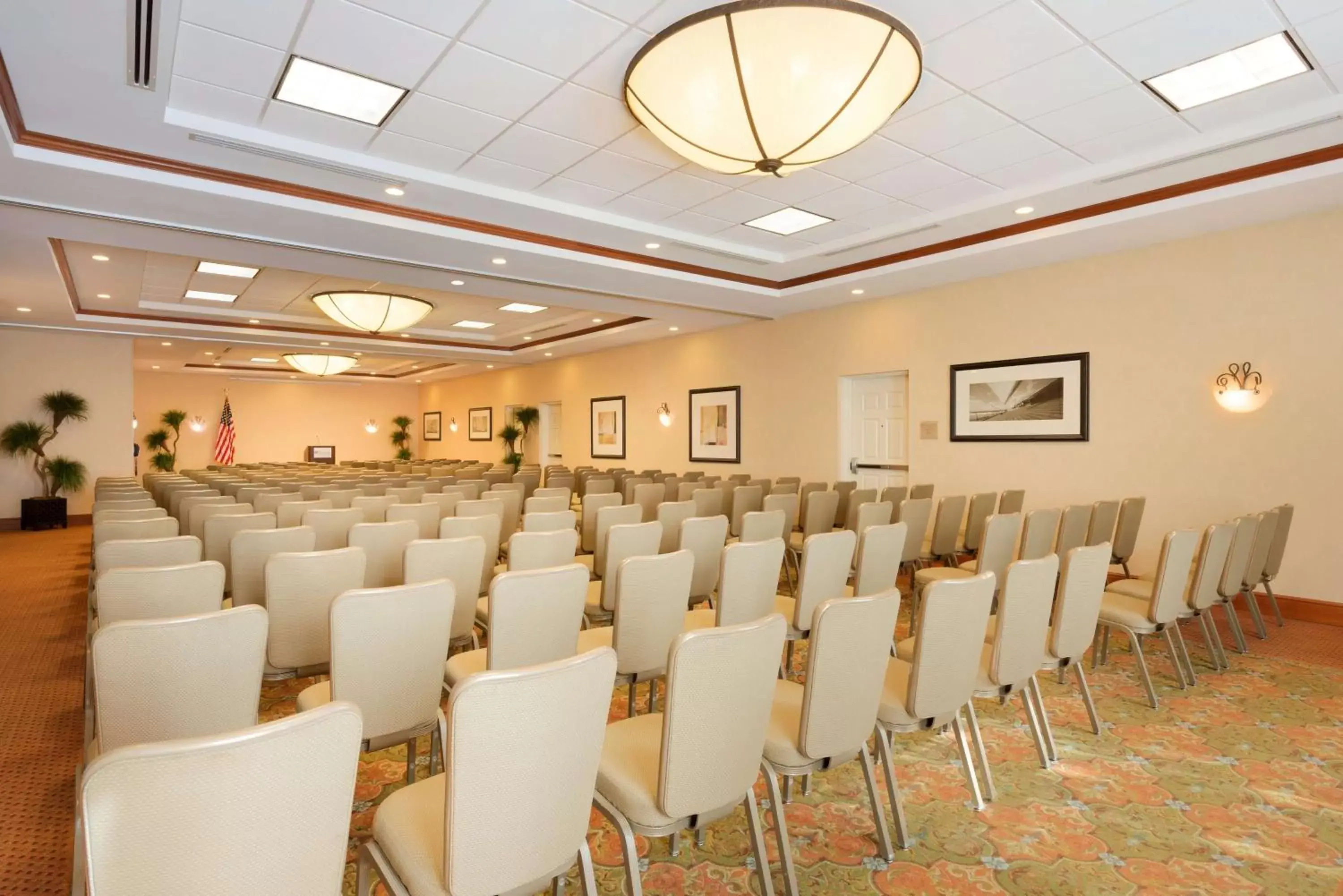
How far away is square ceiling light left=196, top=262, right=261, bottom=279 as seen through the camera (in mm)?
8102

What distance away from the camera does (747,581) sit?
10.5 ft

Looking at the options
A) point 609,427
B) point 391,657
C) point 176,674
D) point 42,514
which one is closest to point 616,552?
point 391,657

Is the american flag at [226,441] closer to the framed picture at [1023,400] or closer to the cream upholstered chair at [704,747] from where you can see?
the framed picture at [1023,400]

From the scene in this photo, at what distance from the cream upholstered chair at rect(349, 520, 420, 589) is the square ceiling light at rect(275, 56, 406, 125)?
97.9 inches

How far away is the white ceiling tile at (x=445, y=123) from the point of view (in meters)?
4.27

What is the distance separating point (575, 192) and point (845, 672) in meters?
4.70

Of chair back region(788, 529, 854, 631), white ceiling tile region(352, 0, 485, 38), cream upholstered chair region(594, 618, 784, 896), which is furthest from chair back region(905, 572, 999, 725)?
white ceiling tile region(352, 0, 485, 38)

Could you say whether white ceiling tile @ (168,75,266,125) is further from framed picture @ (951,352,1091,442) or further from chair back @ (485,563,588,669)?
framed picture @ (951,352,1091,442)

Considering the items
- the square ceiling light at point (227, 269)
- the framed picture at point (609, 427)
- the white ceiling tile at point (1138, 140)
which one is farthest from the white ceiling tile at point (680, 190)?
the framed picture at point (609, 427)

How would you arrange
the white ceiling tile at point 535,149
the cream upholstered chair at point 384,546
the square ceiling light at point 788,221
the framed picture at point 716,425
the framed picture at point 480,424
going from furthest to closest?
the framed picture at point 480,424 < the framed picture at point 716,425 < the square ceiling light at point 788,221 < the white ceiling tile at point 535,149 < the cream upholstered chair at point 384,546

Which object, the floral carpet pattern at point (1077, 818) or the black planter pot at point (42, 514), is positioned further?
the black planter pot at point (42, 514)

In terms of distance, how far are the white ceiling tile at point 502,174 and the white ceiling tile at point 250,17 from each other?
1625 millimetres

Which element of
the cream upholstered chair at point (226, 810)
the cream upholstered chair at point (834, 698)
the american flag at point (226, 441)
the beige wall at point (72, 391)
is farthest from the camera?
the american flag at point (226, 441)

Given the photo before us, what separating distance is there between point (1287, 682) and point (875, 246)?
15.6ft
